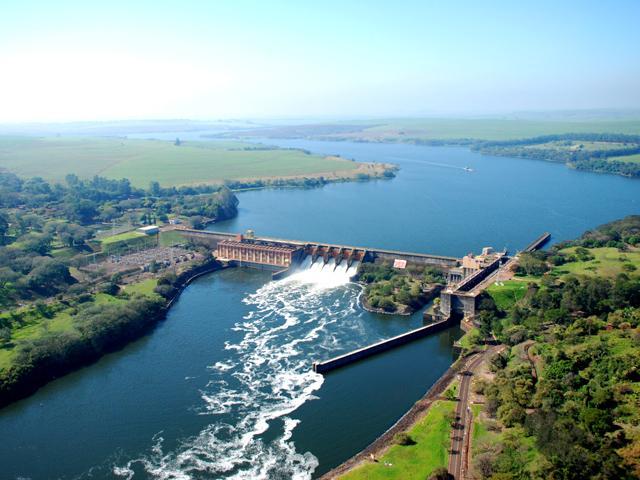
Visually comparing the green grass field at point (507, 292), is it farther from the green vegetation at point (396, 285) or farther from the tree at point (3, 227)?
the tree at point (3, 227)

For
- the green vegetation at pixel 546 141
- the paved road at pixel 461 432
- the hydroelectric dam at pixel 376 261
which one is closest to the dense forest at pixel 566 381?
the paved road at pixel 461 432


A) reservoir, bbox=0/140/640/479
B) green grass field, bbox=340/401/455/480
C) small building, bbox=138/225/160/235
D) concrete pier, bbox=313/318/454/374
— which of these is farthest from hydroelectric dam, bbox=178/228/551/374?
green grass field, bbox=340/401/455/480

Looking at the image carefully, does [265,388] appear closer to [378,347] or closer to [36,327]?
[378,347]

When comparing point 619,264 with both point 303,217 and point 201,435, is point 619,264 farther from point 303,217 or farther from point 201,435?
point 303,217

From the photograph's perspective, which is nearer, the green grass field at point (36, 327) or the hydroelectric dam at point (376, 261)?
the green grass field at point (36, 327)

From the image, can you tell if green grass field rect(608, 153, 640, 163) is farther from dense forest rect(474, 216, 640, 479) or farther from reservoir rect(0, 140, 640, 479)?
dense forest rect(474, 216, 640, 479)

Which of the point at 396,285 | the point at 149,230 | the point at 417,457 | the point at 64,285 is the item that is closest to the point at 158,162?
the point at 149,230
